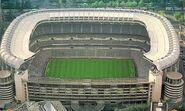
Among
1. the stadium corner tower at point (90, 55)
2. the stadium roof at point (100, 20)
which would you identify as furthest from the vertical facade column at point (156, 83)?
the stadium roof at point (100, 20)

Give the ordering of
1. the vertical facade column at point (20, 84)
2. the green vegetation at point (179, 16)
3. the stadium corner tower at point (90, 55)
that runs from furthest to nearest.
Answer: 1. the green vegetation at point (179, 16)
2. the stadium corner tower at point (90, 55)
3. the vertical facade column at point (20, 84)

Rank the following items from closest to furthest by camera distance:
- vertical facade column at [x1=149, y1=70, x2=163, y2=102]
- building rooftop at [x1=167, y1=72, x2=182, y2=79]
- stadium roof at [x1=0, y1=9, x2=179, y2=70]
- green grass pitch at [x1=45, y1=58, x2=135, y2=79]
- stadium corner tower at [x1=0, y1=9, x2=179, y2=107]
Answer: vertical facade column at [x1=149, y1=70, x2=163, y2=102]
stadium corner tower at [x1=0, y1=9, x2=179, y2=107]
building rooftop at [x1=167, y1=72, x2=182, y2=79]
stadium roof at [x1=0, y1=9, x2=179, y2=70]
green grass pitch at [x1=45, y1=58, x2=135, y2=79]

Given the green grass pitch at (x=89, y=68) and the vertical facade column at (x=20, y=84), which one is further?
the green grass pitch at (x=89, y=68)

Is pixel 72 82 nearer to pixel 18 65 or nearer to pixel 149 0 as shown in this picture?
pixel 18 65

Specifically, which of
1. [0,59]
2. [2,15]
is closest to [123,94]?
[0,59]

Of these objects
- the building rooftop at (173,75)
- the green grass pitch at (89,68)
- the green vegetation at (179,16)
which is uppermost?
the green vegetation at (179,16)

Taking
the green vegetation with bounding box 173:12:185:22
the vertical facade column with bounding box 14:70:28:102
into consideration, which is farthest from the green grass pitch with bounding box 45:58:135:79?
the green vegetation with bounding box 173:12:185:22

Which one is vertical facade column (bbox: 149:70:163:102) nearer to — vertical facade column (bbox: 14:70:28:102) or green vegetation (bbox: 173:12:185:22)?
vertical facade column (bbox: 14:70:28:102)

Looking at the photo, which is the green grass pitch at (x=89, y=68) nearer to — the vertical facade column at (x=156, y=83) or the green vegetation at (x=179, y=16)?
the vertical facade column at (x=156, y=83)

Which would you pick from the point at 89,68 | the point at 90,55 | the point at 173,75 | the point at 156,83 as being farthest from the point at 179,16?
the point at 156,83
